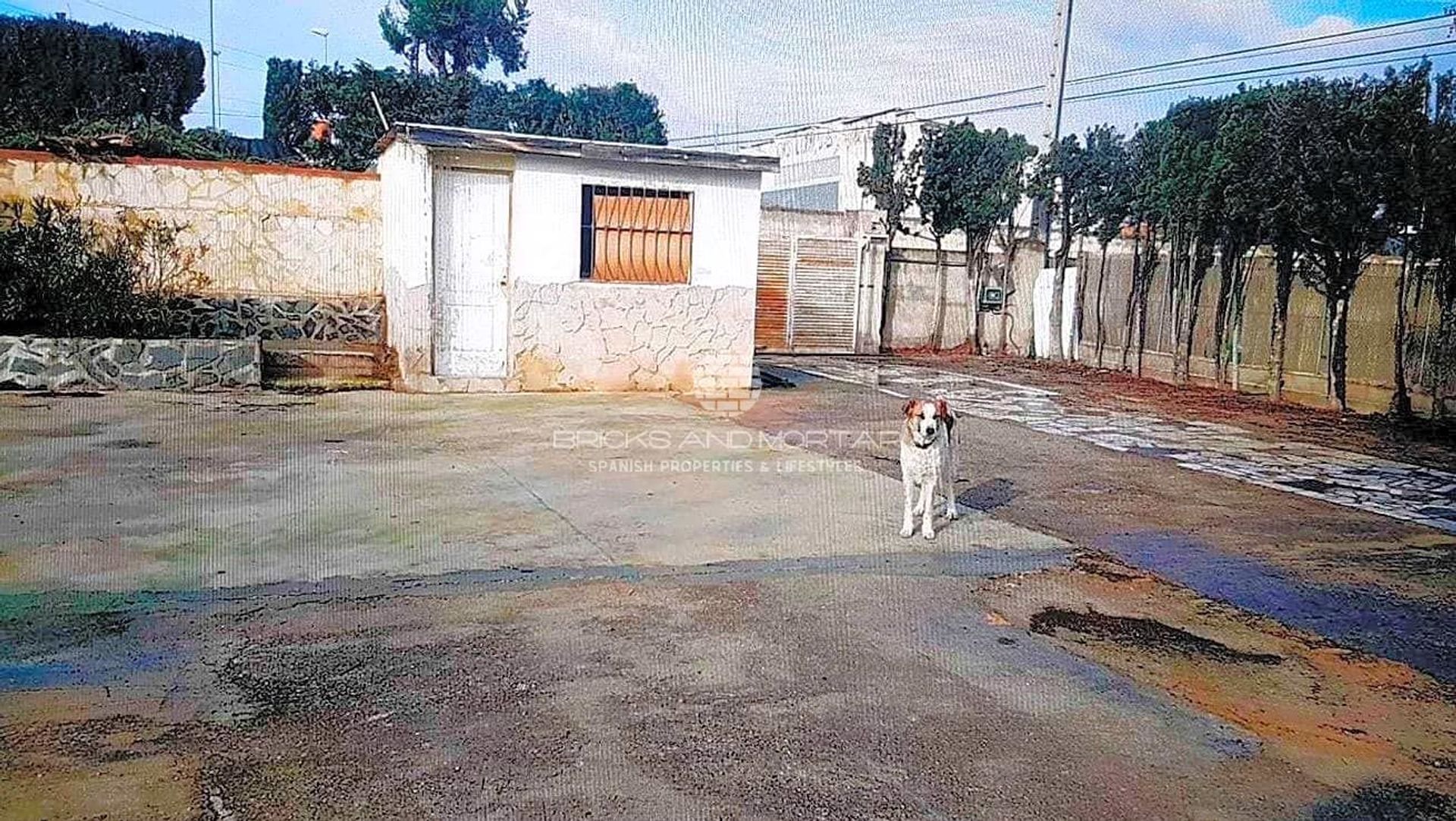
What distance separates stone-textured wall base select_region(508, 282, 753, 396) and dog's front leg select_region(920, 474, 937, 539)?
250 inches

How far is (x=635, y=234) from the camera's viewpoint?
12422mm

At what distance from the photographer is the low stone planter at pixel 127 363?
1034cm

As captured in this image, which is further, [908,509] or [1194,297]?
[1194,297]

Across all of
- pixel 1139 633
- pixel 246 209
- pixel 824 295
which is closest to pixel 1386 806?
pixel 1139 633

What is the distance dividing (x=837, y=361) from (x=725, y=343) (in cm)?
553

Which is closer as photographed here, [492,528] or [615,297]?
[492,528]

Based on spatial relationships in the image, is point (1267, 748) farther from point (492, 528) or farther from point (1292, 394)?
point (1292, 394)

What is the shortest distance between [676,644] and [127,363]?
8.53 metres

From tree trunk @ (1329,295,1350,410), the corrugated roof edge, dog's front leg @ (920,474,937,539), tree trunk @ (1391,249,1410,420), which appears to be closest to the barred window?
the corrugated roof edge

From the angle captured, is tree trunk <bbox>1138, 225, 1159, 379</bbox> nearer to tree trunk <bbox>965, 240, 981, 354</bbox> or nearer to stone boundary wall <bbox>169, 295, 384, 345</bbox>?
tree trunk <bbox>965, 240, 981, 354</bbox>

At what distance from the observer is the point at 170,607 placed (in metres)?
4.76

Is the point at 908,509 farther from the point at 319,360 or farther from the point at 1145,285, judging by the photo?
the point at 1145,285

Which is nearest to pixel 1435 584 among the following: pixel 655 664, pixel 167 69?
pixel 655 664

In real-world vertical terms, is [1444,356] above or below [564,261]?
below
